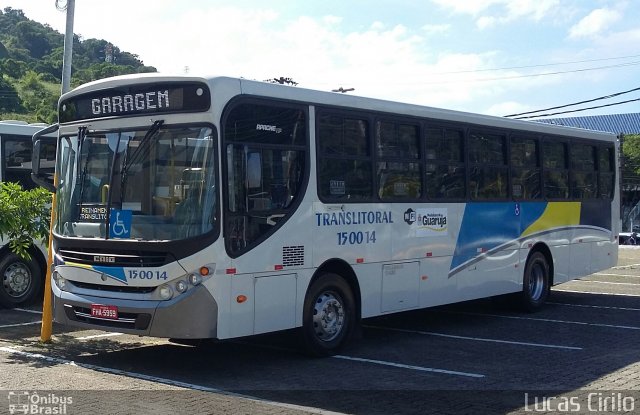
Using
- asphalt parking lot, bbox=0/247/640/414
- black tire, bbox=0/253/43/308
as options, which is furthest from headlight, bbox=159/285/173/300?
black tire, bbox=0/253/43/308

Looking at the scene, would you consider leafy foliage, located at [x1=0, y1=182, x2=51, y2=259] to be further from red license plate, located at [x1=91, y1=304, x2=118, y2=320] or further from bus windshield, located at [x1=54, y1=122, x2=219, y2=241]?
red license plate, located at [x1=91, y1=304, x2=118, y2=320]

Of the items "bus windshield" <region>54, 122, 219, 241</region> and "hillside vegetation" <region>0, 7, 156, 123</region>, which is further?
"hillside vegetation" <region>0, 7, 156, 123</region>

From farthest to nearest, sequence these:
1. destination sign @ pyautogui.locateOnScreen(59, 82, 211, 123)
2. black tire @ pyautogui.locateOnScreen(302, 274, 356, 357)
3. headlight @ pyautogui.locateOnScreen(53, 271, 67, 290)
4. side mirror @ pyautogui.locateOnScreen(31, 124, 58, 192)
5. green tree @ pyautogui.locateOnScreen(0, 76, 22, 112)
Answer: green tree @ pyautogui.locateOnScreen(0, 76, 22, 112) < side mirror @ pyautogui.locateOnScreen(31, 124, 58, 192) < black tire @ pyautogui.locateOnScreen(302, 274, 356, 357) < headlight @ pyautogui.locateOnScreen(53, 271, 67, 290) < destination sign @ pyautogui.locateOnScreen(59, 82, 211, 123)

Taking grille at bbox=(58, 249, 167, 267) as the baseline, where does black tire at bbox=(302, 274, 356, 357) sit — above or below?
below

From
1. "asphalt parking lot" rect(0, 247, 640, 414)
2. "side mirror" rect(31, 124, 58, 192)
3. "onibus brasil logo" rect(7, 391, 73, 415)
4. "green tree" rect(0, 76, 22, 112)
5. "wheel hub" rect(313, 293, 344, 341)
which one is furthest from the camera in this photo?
"green tree" rect(0, 76, 22, 112)

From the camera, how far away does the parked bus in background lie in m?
14.1

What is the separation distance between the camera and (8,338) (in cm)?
1129

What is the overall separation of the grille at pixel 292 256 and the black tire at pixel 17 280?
6487 mm

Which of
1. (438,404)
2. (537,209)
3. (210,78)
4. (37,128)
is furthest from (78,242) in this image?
(537,209)

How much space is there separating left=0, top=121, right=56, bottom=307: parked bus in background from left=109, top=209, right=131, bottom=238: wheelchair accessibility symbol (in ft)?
18.5

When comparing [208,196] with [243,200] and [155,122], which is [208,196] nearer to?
[243,200]

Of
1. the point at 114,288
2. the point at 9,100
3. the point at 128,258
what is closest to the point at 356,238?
the point at 128,258

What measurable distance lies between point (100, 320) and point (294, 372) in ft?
7.46

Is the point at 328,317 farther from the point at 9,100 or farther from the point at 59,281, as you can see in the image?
the point at 9,100
